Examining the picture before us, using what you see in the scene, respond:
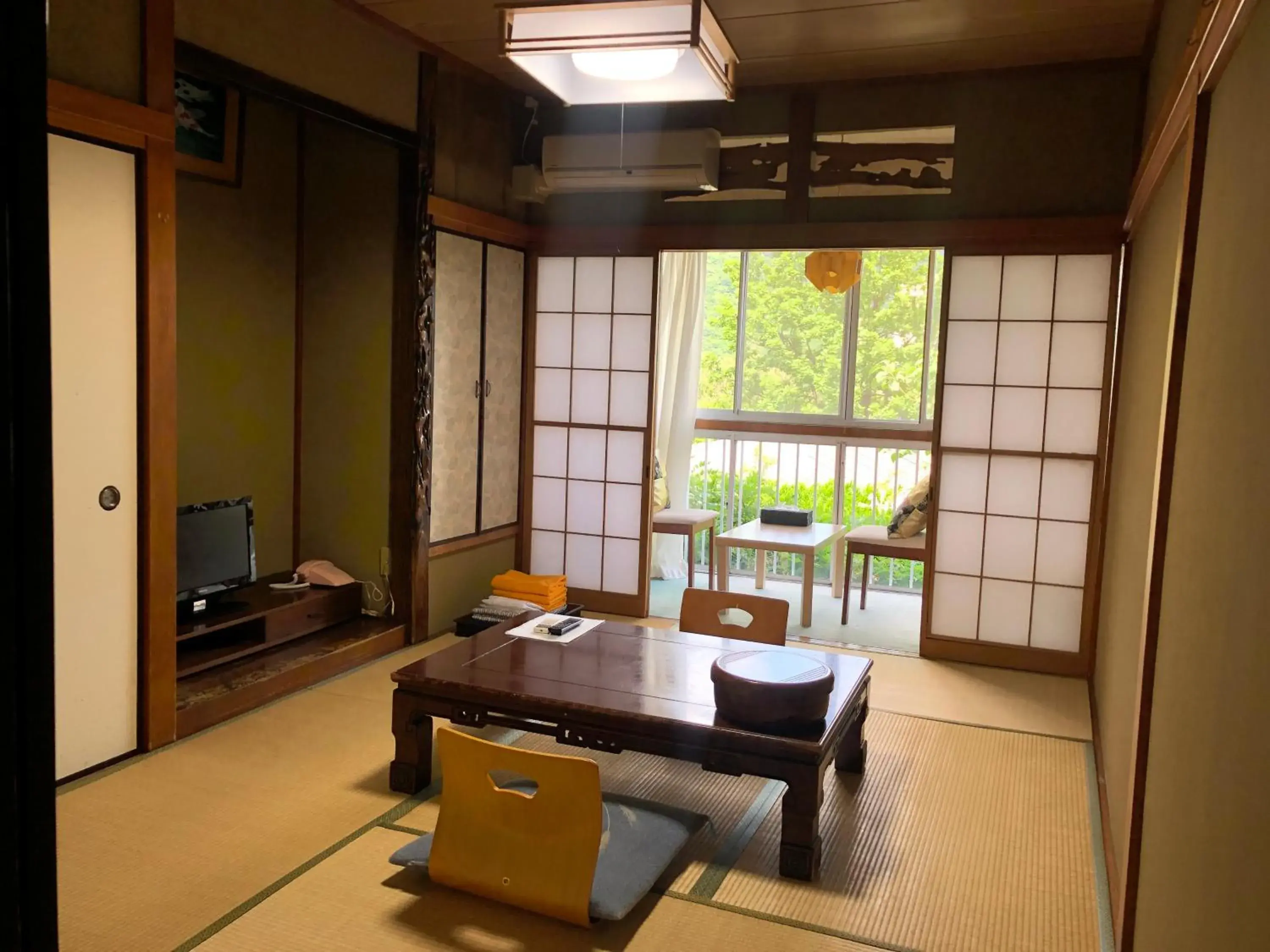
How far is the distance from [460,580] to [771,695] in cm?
278

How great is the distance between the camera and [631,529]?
5.55 metres

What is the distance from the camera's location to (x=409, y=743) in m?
3.05

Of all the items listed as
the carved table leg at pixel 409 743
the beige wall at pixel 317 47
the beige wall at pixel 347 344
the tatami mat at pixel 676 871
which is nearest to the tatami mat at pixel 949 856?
the tatami mat at pixel 676 871

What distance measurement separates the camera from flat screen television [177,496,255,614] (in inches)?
151

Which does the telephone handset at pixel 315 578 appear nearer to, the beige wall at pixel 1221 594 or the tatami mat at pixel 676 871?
the tatami mat at pixel 676 871

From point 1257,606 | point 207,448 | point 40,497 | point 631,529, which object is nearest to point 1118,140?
point 631,529

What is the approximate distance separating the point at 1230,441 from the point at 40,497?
1.52 meters

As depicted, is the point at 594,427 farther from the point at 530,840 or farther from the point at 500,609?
the point at 530,840

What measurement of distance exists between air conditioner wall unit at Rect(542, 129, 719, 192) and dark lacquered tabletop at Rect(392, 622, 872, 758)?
249 cm

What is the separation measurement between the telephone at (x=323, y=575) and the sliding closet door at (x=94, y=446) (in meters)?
1.43

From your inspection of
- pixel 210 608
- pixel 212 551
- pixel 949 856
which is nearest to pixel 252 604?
pixel 210 608

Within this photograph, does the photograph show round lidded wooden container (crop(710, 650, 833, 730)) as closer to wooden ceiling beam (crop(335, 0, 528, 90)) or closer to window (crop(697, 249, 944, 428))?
wooden ceiling beam (crop(335, 0, 528, 90))

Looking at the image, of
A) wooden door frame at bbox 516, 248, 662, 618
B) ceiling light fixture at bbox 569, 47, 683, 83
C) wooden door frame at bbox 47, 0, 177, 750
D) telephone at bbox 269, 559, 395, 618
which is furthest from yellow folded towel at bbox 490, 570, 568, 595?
ceiling light fixture at bbox 569, 47, 683, 83

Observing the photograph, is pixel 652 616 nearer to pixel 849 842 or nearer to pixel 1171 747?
pixel 849 842
